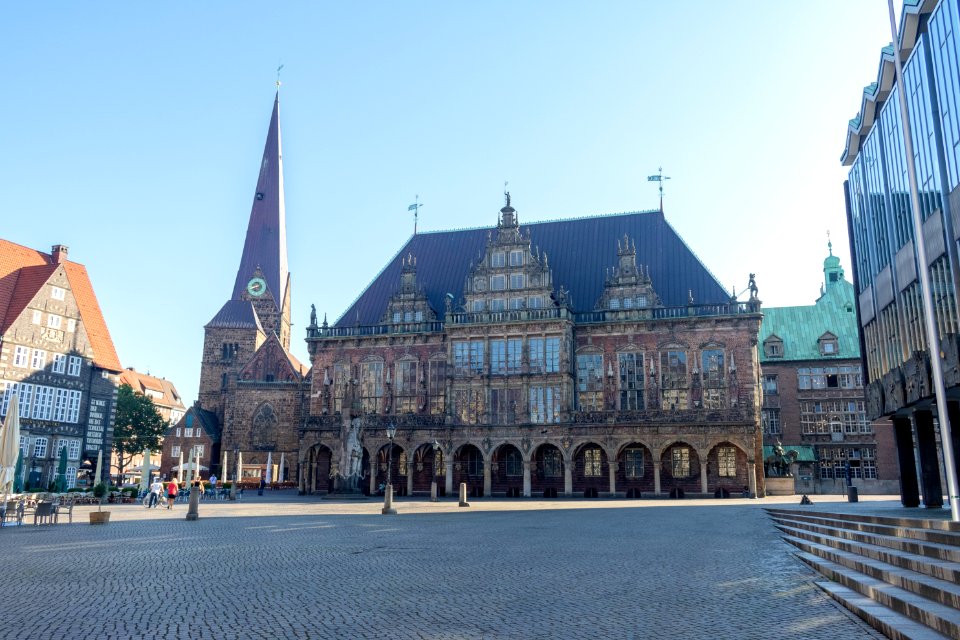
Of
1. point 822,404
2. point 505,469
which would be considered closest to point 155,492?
point 505,469

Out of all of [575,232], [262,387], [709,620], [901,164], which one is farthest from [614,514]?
[262,387]

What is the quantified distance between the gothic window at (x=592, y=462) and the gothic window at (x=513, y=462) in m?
4.35

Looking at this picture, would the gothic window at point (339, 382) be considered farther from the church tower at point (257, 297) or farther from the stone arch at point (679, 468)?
the church tower at point (257, 297)

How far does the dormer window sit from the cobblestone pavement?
45.7 meters

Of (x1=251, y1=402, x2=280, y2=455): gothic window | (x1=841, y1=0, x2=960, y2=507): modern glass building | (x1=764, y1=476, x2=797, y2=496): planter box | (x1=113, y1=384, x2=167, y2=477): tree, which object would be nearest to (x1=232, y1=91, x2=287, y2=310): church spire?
(x1=113, y1=384, x2=167, y2=477): tree

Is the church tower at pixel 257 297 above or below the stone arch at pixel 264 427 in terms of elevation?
above

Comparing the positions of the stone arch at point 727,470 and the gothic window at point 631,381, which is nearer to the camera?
the stone arch at point 727,470

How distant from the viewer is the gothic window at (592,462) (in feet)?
161

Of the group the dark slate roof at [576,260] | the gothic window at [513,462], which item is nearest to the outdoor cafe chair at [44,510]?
the gothic window at [513,462]

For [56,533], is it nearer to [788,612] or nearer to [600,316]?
[788,612]

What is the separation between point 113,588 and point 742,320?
42.3 meters

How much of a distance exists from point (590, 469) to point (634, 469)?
2.85 m

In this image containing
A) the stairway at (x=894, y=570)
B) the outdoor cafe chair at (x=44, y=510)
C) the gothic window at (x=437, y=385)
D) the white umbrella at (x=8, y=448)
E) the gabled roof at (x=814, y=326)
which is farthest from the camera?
the gabled roof at (x=814, y=326)

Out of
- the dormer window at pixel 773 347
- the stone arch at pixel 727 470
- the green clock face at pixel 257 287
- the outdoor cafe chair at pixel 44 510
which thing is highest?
the green clock face at pixel 257 287
